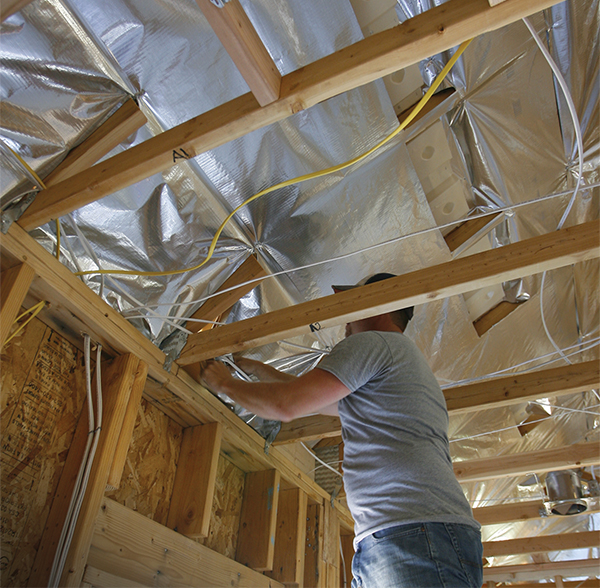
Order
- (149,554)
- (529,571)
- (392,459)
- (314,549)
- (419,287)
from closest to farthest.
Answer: (392,459), (419,287), (149,554), (314,549), (529,571)

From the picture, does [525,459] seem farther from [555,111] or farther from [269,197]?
[269,197]

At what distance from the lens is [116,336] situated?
5.76 feet

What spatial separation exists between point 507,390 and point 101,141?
2.00 m

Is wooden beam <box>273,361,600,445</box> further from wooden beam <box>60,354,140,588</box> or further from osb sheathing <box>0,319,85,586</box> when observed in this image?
osb sheathing <box>0,319,85,586</box>

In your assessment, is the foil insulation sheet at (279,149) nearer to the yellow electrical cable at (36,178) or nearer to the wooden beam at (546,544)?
the yellow electrical cable at (36,178)

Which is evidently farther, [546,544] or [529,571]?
[529,571]

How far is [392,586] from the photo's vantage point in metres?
1.10

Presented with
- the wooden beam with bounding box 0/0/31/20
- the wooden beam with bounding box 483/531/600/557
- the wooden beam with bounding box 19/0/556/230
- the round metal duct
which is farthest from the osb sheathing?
the wooden beam with bounding box 483/531/600/557

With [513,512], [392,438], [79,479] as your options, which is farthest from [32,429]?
[513,512]

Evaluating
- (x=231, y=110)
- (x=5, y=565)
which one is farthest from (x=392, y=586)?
(x=231, y=110)

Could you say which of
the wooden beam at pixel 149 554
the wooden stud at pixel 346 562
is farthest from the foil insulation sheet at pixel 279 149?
the wooden stud at pixel 346 562

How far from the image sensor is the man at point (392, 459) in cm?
111

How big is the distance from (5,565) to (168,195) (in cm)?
121

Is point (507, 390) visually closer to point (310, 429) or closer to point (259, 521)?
point (310, 429)
